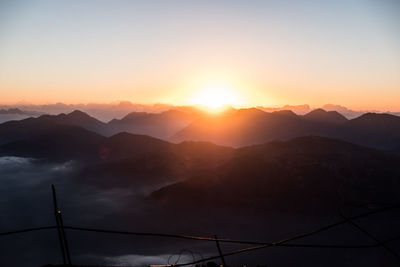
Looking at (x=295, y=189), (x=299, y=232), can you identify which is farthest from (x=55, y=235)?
(x=295, y=189)

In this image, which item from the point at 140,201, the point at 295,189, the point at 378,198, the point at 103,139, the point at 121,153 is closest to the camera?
the point at 378,198

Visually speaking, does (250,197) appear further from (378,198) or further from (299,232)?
(378,198)

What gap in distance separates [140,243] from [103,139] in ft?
477

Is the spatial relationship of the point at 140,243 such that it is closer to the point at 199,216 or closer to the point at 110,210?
the point at 199,216

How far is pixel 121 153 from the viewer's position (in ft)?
531

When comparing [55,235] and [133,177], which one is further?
[133,177]

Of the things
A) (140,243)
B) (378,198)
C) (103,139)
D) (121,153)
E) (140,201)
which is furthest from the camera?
(103,139)

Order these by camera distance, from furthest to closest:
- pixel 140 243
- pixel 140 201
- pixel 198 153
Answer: pixel 198 153, pixel 140 201, pixel 140 243

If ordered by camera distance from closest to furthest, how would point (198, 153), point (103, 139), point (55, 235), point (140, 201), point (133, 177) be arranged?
point (55, 235) < point (140, 201) < point (133, 177) < point (198, 153) < point (103, 139)

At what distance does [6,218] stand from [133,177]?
146 ft

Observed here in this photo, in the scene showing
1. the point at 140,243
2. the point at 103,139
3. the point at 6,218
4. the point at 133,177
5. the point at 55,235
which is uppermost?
the point at 103,139

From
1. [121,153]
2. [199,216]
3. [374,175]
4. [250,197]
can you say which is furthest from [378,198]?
[121,153]

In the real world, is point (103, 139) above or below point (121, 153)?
above

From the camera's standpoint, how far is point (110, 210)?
84750mm
